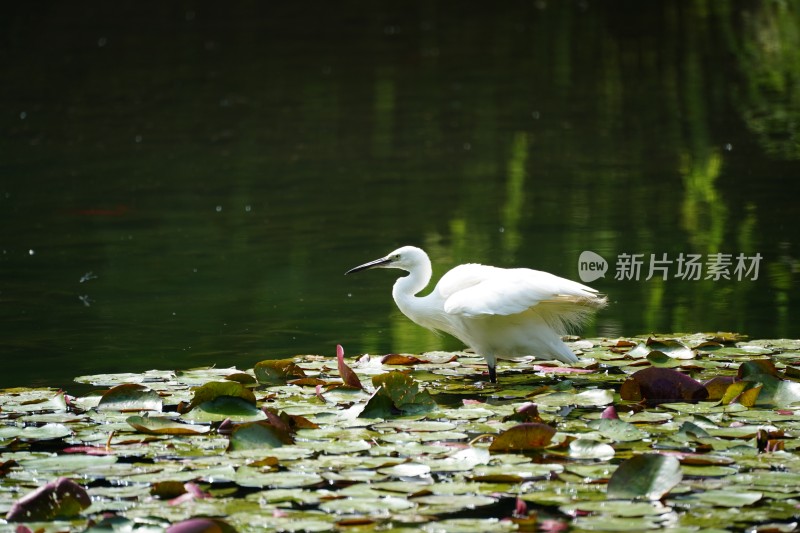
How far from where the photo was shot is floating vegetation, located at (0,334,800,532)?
130 inches

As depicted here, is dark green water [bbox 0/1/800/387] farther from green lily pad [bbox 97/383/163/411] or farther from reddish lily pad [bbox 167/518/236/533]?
reddish lily pad [bbox 167/518/236/533]

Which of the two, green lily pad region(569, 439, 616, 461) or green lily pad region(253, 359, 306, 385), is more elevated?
green lily pad region(253, 359, 306, 385)

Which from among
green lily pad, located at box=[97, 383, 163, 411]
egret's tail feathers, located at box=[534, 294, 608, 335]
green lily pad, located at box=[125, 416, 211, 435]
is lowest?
green lily pad, located at box=[125, 416, 211, 435]

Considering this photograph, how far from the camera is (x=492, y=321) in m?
4.97

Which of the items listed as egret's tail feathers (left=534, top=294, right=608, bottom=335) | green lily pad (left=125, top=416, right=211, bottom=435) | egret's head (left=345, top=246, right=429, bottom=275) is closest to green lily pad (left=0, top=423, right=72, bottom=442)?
green lily pad (left=125, top=416, right=211, bottom=435)

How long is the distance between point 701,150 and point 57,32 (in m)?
13.1

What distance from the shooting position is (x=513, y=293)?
484 centimetres

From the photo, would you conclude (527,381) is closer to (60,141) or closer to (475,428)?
(475,428)

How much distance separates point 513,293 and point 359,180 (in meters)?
5.26

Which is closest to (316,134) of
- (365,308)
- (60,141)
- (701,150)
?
(60,141)

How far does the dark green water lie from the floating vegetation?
949mm
